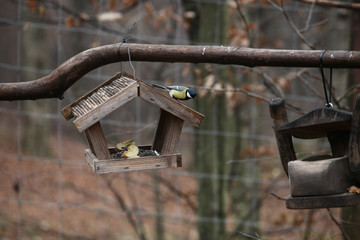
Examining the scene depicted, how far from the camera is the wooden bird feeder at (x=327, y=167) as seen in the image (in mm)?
1855

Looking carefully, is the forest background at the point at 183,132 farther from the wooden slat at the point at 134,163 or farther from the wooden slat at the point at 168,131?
the wooden slat at the point at 134,163

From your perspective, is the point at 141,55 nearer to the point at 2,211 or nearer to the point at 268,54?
the point at 268,54

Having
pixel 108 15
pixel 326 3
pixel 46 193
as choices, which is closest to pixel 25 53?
pixel 46 193

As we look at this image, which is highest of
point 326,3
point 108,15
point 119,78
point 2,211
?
point 108,15

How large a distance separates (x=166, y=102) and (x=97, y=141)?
0.34 meters

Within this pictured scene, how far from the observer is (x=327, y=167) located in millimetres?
1906

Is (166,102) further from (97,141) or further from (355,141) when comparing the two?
(355,141)

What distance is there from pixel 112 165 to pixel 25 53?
26.4ft

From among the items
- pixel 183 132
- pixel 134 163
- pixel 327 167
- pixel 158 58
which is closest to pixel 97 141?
pixel 134 163

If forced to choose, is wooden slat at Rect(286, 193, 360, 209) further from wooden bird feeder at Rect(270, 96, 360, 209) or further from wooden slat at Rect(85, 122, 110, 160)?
wooden slat at Rect(85, 122, 110, 160)

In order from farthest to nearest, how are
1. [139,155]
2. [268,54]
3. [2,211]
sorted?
[2,211], [139,155], [268,54]

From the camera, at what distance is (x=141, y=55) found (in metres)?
2.19

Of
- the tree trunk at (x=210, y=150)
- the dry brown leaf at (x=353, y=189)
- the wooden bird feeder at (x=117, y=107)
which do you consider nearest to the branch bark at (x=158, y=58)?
the wooden bird feeder at (x=117, y=107)

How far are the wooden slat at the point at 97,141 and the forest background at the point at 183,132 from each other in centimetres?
42
